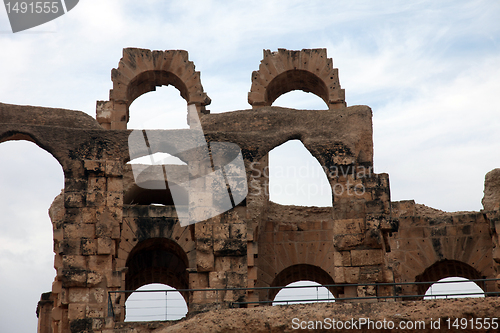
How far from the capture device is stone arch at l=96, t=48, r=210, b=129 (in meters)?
20.5

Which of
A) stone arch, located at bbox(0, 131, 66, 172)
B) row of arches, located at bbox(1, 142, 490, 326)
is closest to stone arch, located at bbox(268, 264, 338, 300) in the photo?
row of arches, located at bbox(1, 142, 490, 326)

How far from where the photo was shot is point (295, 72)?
20625 millimetres

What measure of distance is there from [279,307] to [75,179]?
5615 mm

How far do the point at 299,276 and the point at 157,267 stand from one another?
15.1ft

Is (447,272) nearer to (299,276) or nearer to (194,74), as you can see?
(299,276)

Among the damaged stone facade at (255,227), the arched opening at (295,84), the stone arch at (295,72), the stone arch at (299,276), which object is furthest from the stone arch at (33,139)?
the arched opening at (295,84)

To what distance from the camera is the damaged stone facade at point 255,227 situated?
45.1 feet

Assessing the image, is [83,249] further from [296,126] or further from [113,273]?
[296,126]

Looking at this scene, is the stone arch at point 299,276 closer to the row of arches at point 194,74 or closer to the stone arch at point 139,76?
the row of arches at point 194,74

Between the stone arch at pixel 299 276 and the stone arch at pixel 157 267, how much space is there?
9.39 ft

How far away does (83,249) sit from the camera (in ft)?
45.4

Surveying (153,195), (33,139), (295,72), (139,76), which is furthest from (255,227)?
(33,139)

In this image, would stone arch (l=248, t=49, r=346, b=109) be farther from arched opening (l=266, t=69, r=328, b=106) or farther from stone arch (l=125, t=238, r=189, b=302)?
stone arch (l=125, t=238, r=189, b=302)

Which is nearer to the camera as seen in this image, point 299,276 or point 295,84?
point 299,276
